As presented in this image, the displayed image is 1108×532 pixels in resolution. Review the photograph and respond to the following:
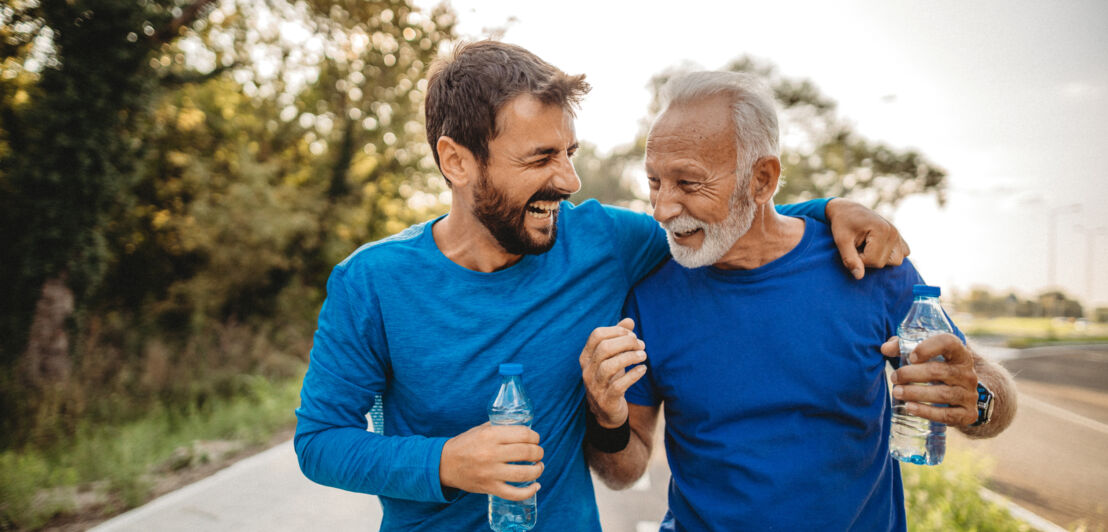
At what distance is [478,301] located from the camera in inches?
73.4

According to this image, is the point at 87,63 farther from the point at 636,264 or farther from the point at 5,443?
the point at 636,264

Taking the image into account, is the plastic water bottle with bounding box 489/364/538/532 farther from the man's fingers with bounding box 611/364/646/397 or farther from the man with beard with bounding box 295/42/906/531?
the man's fingers with bounding box 611/364/646/397

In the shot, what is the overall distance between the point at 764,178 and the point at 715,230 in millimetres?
292

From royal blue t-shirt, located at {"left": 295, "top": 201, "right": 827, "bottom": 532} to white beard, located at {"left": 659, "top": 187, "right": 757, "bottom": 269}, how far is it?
11.9 inches

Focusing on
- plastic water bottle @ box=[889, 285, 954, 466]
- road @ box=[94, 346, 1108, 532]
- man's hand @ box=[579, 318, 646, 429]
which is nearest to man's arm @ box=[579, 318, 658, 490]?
man's hand @ box=[579, 318, 646, 429]

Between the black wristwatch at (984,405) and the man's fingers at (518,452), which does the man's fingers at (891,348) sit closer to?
the black wristwatch at (984,405)

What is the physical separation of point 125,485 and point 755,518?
19.6 feet

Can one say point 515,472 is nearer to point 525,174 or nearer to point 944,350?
point 525,174

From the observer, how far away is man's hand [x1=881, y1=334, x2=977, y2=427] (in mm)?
1591

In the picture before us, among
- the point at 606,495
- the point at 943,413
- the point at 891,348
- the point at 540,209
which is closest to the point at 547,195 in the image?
the point at 540,209

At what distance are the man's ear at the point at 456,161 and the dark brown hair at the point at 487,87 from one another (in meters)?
0.02

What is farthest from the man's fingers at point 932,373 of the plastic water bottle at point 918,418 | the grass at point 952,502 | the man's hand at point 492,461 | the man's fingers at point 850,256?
the grass at point 952,502

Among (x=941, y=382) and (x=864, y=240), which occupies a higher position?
(x=864, y=240)

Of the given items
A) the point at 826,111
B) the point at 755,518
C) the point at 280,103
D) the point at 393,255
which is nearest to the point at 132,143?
the point at 280,103
